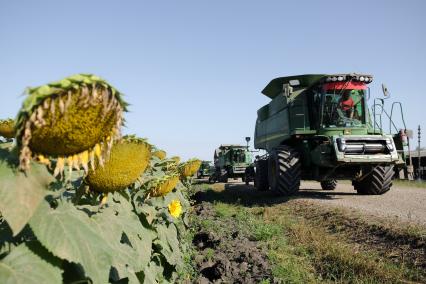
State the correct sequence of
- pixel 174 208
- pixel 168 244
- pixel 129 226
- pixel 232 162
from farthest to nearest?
pixel 232 162 < pixel 174 208 < pixel 168 244 < pixel 129 226

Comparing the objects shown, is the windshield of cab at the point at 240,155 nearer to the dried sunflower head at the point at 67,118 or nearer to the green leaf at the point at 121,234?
the green leaf at the point at 121,234

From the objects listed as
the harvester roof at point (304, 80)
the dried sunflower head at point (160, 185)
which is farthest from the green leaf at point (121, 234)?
the harvester roof at point (304, 80)

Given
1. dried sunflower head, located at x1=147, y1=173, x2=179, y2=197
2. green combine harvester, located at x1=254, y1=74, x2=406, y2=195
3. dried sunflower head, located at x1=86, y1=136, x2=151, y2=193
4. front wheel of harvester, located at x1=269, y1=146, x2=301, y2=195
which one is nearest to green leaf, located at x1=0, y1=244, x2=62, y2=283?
dried sunflower head, located at x1=86, y1=136, x2=151, y2=193

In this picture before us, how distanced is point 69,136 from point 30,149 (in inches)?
4.7

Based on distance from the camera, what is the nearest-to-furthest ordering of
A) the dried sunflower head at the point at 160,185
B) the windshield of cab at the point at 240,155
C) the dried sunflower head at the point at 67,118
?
the dried sunflower head at the point at 67,118, the dried sunflower head at the point at 160,185, the windshield of cab at the point at 240,155

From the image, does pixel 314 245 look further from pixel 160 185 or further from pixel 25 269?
pixel 25 269

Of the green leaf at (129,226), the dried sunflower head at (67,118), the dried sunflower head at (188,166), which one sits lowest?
the green leaf at (129,226)

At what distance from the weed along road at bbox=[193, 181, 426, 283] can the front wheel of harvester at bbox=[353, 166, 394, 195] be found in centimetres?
139

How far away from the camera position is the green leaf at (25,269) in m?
1.19

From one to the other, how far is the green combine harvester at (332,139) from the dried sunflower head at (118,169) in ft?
26.8

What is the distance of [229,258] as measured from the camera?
5289mm

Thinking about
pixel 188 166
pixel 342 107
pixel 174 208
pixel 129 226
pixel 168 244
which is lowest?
pixel 168 244

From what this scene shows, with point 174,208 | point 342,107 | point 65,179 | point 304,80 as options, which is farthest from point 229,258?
point 304,80

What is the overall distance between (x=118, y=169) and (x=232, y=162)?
24003 millimetres
